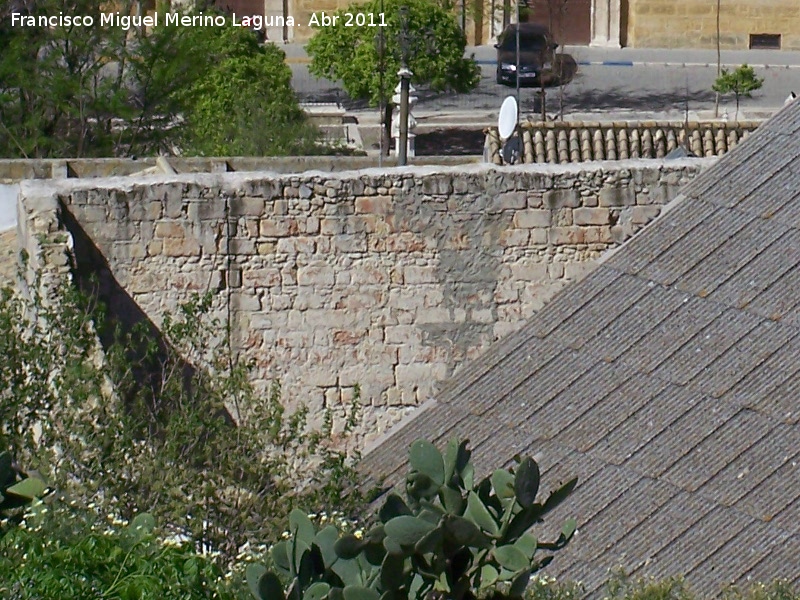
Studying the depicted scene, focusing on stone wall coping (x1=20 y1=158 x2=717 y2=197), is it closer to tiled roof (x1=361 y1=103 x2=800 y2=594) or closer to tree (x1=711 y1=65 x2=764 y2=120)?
tiled roof (x1=361 y1=103 x2=800 y2=594)

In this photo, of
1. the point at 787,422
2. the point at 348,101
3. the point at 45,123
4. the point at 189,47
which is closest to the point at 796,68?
the point at 348,101

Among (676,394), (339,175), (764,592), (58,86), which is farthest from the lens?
(58,86)

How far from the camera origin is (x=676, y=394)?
8961 millimetres

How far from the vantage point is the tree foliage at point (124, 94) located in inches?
872

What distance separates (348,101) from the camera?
30359 mm

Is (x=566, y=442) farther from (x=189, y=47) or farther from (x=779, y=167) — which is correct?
(x=189, y=47)

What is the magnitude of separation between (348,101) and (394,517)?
2538 cm

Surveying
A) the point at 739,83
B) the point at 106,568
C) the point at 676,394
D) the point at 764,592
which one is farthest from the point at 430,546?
the point at 739,83

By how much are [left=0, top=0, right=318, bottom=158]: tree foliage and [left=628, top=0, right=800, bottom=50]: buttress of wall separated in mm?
14013

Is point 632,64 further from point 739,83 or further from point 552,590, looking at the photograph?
point 552,590

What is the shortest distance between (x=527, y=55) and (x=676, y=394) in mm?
22341

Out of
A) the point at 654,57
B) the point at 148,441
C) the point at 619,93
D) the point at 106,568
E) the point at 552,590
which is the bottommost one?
the point at 552,590

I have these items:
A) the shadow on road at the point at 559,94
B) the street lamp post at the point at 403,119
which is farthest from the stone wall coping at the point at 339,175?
the shadow on road at the point at 559,94

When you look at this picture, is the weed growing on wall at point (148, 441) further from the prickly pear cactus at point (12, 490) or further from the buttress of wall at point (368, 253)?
the buttress of wall at point (368, 253)
